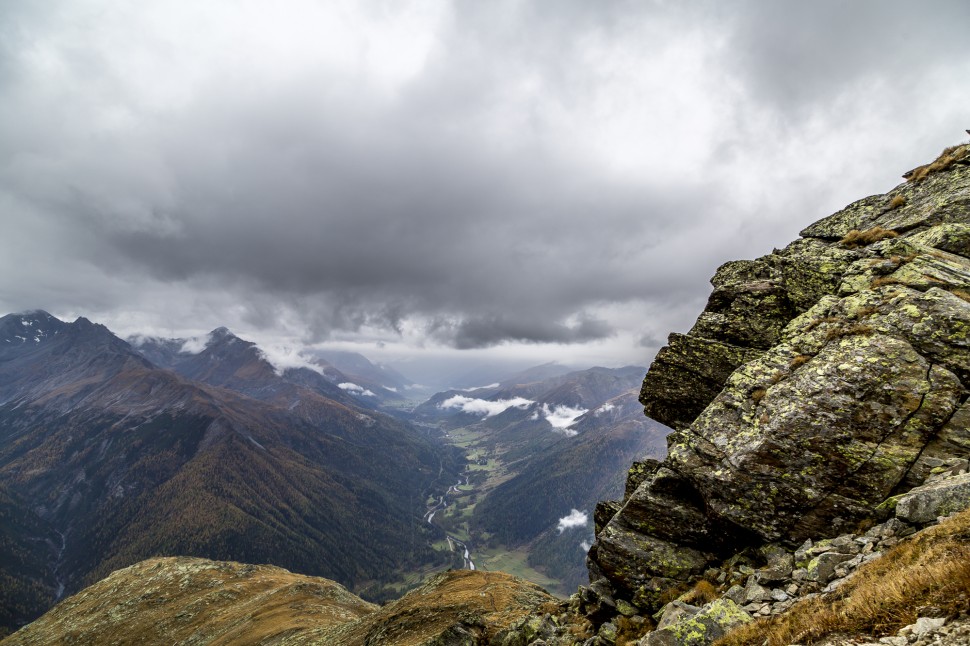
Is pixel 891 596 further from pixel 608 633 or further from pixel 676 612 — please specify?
pixel 608 633

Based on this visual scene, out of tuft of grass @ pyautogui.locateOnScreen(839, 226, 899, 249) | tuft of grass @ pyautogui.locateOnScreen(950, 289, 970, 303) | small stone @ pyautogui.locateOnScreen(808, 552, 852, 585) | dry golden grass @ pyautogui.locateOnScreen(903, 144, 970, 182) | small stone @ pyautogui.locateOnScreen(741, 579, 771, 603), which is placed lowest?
small stone @ pyautogui.locateOnScreen(741, 579, 771, 603)

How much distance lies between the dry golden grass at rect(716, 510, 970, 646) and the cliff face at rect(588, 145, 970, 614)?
5831 millimetres

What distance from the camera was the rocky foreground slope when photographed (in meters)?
10.9

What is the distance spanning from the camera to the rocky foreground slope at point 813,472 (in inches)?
430

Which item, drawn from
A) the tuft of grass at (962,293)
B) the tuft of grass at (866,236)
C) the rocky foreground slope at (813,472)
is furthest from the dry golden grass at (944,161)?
the tuft of grass at (962,293)

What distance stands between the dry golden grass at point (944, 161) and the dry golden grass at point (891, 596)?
118 ft

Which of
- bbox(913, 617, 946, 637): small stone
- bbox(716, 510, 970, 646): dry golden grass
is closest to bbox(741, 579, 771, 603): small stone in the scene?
bbox(716, 510, 970, 646): dry golden grass

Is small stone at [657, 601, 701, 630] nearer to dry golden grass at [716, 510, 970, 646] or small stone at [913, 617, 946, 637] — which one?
dry golden grass at [716, 510, 970, 646]

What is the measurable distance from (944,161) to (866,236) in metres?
12.1

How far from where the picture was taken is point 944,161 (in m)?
31.2

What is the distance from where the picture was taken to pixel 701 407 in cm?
2722

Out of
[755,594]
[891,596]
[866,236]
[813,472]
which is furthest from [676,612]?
[866,236]

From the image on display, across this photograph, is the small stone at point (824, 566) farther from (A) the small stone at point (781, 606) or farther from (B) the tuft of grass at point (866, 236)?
(B) the tuft of grass at point (866, 236)

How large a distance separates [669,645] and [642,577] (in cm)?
689
